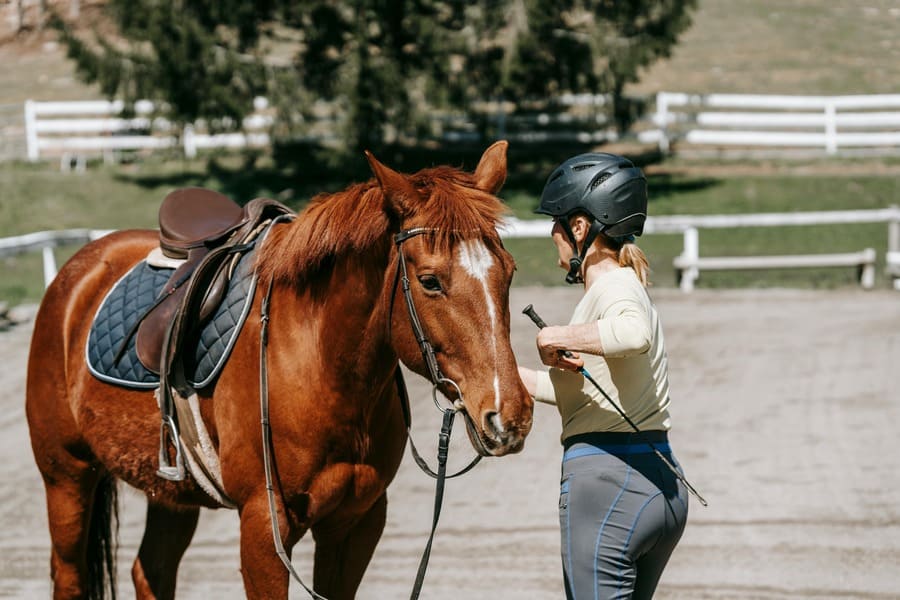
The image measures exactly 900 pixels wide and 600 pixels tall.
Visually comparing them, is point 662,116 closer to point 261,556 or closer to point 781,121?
point 781,121

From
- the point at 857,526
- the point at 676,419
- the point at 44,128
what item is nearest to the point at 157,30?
the point at 44,128

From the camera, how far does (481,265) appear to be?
2998 mm

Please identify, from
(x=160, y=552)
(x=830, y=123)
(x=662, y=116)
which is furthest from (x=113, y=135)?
(x=160, y=552)

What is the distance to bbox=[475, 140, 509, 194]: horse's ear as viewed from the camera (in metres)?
3.33

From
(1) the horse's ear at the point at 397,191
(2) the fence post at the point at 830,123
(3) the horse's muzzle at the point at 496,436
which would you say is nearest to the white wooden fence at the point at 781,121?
(2) the fence post at the point at 830,123

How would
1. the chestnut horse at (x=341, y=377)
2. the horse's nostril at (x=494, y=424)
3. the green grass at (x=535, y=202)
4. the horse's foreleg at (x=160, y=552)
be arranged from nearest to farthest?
the horse's nostril at (x=494, y=424) < the chestnut horse at (x=341, y=377) < the horse's foreleg at (x=160, y=552) < the green grass at (x=535, y=202)

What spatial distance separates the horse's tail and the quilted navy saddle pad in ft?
2.38

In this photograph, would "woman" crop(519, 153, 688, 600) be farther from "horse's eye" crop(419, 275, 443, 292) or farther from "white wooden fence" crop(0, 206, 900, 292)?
"white wooden fence" crop(0, 206, 900, 292)

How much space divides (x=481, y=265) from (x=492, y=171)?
0.46 metres

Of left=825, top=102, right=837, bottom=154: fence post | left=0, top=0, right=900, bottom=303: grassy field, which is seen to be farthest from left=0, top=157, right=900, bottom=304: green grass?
left=825, top=102, right=837, bottom=154: fence post

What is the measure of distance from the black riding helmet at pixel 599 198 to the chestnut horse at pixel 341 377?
0.68 ft

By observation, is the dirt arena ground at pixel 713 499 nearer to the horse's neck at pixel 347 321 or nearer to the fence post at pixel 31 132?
the horse's neck at pixel 347 321

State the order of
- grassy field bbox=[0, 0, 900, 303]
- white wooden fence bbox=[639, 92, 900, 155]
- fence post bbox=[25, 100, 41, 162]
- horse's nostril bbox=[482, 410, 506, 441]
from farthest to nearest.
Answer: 1. fence post bbox=[25, 100, 41, 162]
2. white wooden fence bbox=[639, 92, 900, 155]
3. grassy field bbox=[0, 0, 900, 303]
4. horse's nostril bbox=[482, 410, 506, 441]

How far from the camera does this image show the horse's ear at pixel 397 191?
121 inches
